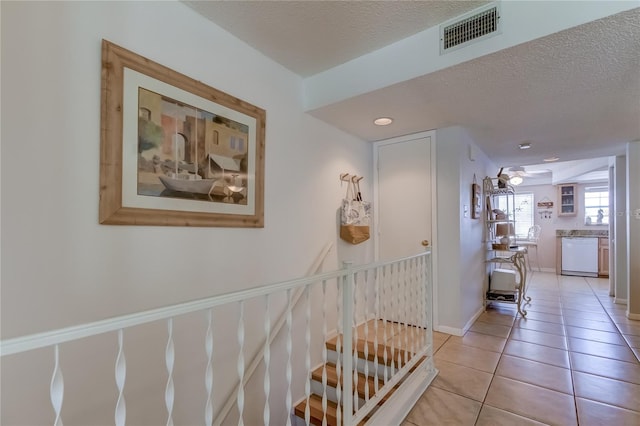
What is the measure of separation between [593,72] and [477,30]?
92cm

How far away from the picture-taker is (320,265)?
277 cm

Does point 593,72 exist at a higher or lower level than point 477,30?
lower

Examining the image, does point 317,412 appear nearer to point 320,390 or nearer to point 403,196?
point 320,390

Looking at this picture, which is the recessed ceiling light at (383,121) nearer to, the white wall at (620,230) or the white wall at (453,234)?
the white wall at (453,234)

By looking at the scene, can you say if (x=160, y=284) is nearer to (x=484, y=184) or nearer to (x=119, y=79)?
(x=119, y=79)

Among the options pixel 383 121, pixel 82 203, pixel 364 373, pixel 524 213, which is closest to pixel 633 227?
pixel 383 121

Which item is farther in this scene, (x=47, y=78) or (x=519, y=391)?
(x=519, y=391)

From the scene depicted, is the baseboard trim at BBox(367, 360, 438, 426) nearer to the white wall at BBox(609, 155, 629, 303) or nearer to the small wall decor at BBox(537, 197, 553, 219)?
the white wall at BBox(609, 155, 629, 303)

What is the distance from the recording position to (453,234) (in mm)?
3082

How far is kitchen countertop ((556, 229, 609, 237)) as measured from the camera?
20.4 feet

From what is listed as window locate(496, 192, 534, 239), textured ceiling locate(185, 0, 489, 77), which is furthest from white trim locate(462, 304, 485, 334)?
window locate(496, 192, 534, 239)

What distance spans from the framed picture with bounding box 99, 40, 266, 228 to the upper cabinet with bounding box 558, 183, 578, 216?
775cm

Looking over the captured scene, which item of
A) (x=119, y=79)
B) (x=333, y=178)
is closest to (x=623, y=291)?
(x=333, y=178)

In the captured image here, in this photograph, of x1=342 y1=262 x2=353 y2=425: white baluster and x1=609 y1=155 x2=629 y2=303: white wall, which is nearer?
x1=342 y1=262 x2=353 y2=425: white baluster
